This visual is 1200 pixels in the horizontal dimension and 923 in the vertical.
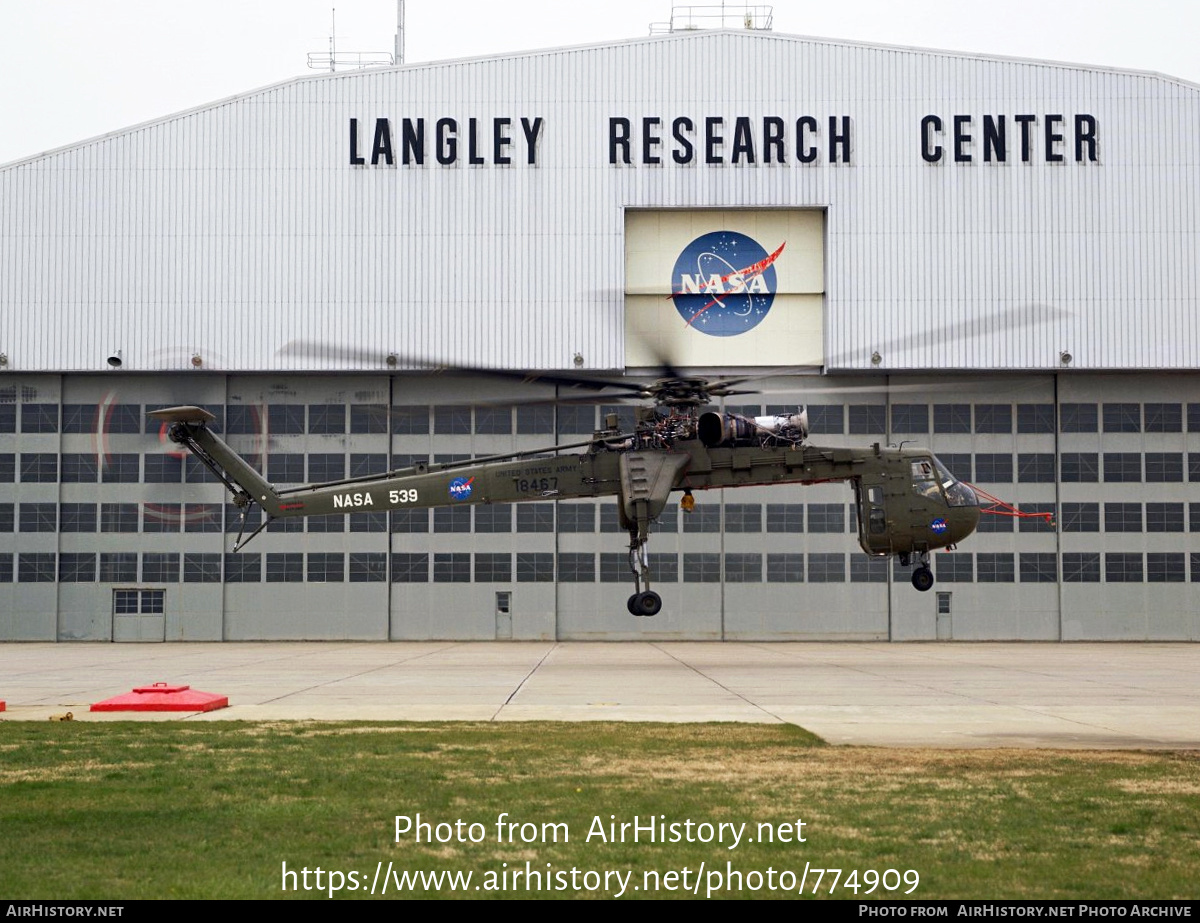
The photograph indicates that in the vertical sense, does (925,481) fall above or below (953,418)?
below

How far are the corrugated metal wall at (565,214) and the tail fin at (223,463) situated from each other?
14.3 meters

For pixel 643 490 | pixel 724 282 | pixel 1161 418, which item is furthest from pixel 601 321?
pixel 1161 418

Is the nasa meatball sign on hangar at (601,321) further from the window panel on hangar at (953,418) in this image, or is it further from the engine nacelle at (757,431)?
the engine nacelle at (757,431)

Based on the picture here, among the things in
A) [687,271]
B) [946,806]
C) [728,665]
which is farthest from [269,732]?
[687,271]

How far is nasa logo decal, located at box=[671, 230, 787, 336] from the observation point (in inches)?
1836

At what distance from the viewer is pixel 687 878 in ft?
27.6

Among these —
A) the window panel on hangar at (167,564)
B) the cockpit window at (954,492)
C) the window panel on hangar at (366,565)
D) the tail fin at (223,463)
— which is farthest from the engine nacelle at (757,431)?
the window panel on hangar at (167,564)

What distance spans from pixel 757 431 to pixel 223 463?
13.0 meters

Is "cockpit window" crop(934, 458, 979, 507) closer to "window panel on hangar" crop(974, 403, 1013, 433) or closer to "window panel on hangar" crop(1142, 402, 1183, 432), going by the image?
"window panel on hangar" crop(974, 403, 1013, 433)

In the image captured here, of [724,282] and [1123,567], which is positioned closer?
[724,282]

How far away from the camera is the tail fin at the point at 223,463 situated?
102 ft

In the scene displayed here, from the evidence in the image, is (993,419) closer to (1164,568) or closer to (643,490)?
(1164,568)

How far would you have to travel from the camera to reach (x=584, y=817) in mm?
10242

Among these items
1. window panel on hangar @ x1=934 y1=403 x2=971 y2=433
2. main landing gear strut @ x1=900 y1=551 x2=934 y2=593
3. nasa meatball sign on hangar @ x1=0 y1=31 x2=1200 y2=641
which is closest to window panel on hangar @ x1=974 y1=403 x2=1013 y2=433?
nasa meatball sign on hangar @ x1=0 y1=31 x2=1200 y2=641
